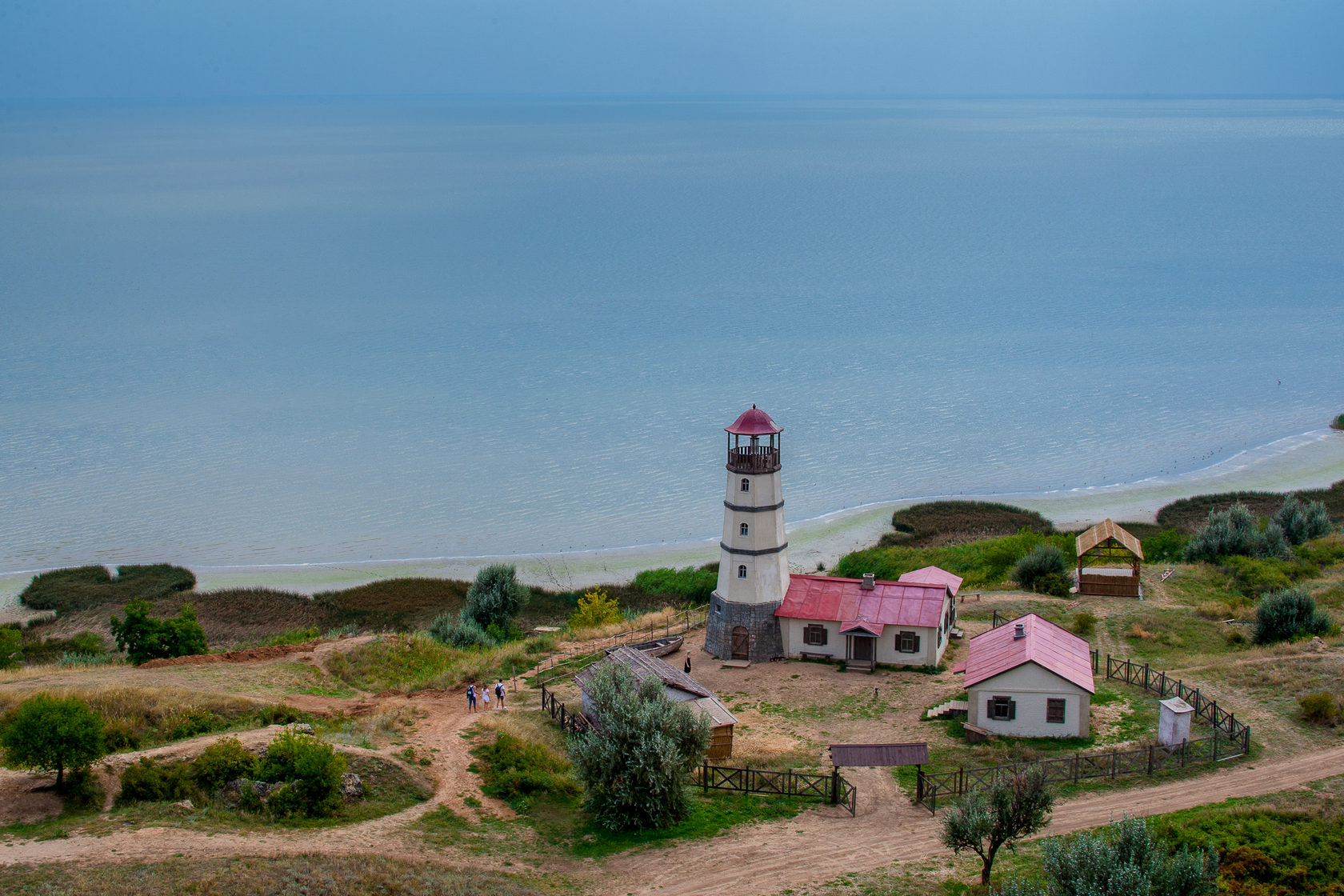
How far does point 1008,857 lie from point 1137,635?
61.3 feet

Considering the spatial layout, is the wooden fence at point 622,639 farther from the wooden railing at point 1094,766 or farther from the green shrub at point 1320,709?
the green shrub at point 1320,709

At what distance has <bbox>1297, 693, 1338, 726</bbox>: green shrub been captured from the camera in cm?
3491

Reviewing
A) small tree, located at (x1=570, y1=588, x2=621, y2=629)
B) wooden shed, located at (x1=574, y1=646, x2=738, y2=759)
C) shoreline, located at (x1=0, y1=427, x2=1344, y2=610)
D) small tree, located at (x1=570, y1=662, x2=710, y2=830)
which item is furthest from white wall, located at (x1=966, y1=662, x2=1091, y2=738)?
shoreline, located at (x1=0, y1=427, x2=1344, y2=610)

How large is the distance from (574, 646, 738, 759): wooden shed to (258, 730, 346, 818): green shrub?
337 inches

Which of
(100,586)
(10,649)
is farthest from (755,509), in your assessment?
(100,586)

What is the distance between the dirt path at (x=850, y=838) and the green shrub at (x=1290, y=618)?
10.2 m

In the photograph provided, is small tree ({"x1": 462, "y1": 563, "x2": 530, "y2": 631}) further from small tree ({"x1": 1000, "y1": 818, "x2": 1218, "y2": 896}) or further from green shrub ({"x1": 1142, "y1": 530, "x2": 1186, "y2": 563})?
small tree ({"x1": 1000, "y1": 818, "x2": 1218, "y2": 896})

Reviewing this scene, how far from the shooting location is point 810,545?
65.9 m

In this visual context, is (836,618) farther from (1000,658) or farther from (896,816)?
(896,816)

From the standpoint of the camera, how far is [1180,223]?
182000 mm

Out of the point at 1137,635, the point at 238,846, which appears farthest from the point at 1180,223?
the point at 238,846

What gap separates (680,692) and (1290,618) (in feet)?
71.0

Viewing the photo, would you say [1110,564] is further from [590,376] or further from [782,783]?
[590,376]

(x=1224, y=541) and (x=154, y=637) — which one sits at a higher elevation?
(x=1224, y=541)
